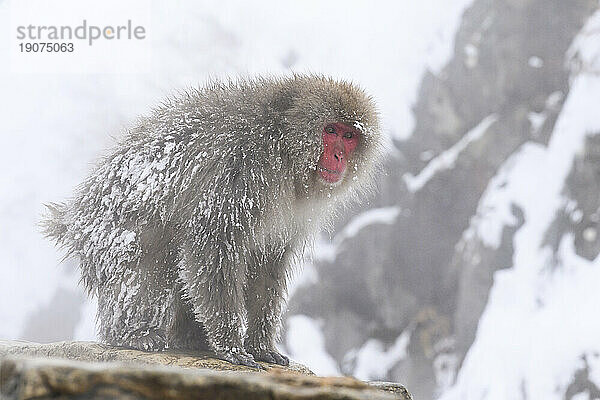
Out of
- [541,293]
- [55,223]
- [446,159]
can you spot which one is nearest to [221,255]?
[55,223]

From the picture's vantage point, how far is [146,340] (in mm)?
2418

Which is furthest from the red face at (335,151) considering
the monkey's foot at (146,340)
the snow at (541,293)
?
the snow at (541,293)

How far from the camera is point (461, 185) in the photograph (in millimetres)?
10547

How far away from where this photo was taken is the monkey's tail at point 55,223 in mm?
2664

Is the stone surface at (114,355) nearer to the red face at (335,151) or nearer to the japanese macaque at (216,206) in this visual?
the japanese macaque at (216,206)

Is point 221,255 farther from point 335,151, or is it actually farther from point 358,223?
point 358,223

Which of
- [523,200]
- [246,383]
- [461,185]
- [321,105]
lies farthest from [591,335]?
[246,383]

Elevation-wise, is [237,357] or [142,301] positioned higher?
[142,301]

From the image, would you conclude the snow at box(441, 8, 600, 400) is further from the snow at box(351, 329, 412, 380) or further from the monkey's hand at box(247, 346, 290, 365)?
the monkey's hand at box(247, 346, 290, 365)

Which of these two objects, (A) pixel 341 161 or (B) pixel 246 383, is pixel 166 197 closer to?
(A) pixel 341 161

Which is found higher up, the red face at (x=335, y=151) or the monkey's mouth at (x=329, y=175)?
the red face at (x=335, y=151)

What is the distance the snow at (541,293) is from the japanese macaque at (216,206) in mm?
4933

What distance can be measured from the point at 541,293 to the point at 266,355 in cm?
656

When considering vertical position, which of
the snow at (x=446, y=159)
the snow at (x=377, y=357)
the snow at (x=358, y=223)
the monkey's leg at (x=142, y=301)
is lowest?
the snow at (x=377, y=357)
